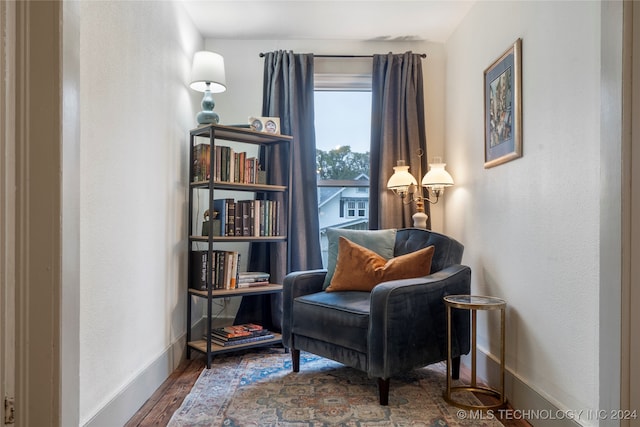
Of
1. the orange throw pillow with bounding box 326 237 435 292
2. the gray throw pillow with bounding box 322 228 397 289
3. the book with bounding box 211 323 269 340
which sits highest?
the gray throw pillow with bounding box 322 228 397 289

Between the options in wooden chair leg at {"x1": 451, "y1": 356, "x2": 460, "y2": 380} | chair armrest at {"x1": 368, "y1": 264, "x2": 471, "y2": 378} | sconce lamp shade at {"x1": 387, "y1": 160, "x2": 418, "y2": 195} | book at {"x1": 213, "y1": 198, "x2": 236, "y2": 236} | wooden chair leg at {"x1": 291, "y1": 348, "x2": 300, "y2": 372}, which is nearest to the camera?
chair armrest at {"x1": 368, "y1": 264, "x2": 471, "y2": 378}

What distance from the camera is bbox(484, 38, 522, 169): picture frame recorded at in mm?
2199

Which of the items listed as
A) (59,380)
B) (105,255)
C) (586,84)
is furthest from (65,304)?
(586,84)

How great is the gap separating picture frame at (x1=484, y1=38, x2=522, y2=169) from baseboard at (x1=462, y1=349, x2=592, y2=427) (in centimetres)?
110

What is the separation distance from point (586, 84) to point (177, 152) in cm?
224

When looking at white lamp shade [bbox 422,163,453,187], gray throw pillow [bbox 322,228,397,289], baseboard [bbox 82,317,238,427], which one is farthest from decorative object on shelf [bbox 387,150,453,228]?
baseboard [bbox 82,317,238,427]

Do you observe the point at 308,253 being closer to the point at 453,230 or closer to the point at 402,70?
the point at 453,230

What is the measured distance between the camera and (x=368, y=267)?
2.65m

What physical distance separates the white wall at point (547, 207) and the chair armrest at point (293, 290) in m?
1.01

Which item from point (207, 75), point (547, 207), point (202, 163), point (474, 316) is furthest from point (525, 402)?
point (207, 75)

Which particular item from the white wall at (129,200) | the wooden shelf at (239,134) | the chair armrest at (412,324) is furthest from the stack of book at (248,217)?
the chair armrest at (412,324)

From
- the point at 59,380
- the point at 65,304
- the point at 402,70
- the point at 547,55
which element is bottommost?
the point at 59,380

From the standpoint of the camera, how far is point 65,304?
1.06 m

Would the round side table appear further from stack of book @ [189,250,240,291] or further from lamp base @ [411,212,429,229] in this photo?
stack of book @ [189,250,240,291]
